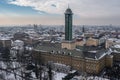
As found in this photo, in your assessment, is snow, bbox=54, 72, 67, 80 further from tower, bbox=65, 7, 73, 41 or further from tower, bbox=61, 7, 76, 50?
tower, bbox=65, 7, 73, 41

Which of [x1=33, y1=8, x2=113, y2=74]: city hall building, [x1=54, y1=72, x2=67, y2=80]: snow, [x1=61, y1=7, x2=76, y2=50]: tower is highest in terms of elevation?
[x1=61, y1=7, x2=76, y2=50]: tower

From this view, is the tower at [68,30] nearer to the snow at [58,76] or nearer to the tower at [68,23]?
the tower at [68,23]

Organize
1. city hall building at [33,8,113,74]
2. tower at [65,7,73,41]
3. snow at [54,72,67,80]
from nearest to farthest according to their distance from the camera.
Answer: snow at [54,72,67,80], city hall building at [33,8,113,74], tower at [65,7,73,41]

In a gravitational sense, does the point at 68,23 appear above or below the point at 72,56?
above

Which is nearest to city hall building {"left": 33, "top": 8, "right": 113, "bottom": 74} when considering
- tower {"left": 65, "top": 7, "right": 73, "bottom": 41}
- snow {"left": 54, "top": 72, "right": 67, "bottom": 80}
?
tower {"left": 65, "top": 7, "right": 73, "bottom": 41}

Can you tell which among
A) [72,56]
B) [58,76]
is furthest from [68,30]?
[58,76]

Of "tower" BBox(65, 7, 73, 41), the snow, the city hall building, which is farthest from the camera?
"tower" BBox(65, 7, 73, 41)

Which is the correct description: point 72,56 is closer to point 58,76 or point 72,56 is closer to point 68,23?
point 58,76

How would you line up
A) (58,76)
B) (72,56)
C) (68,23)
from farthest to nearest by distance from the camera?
1. (68,23)
2. (72,56)
3. (58,76)

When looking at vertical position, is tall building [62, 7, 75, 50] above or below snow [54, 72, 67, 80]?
above

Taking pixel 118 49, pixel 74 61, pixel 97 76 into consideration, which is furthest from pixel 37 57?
pixel 118 49

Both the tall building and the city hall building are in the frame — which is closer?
the city hall building
